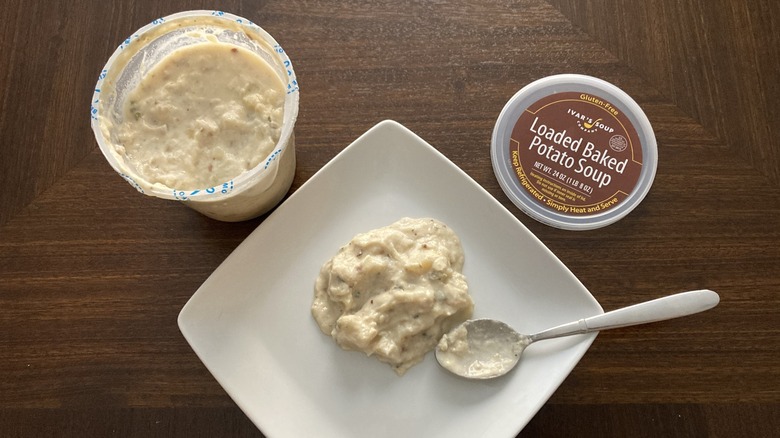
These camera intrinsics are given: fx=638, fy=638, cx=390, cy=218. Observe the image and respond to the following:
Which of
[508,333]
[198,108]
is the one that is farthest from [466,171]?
[198,108]

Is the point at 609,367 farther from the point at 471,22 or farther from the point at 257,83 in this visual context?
the point at 257,83

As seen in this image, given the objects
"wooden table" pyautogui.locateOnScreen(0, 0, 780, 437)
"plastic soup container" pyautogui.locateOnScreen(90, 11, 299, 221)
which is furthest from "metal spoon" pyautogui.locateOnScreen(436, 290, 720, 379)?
"plastic soup container" pyautogui.locateOnScreen(90, 11, 299, 221)

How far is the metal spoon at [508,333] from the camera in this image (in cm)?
126

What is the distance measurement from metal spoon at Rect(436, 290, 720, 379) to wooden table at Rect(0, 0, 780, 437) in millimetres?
115

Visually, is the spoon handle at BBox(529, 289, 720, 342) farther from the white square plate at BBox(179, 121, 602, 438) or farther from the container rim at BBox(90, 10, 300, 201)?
the container rim at BBox(90, 10, 300, 201)

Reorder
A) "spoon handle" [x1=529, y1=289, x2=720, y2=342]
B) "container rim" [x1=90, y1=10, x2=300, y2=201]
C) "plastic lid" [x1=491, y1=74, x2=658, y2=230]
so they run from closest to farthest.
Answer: "container rim" [x1=90, y1=10, x2=300, y2=201] → "spoon handle" [x1=529, y1=289, x2=720, y2=342] → "plastic lid" [x1=491, y1=74, x2=658, y2=230]

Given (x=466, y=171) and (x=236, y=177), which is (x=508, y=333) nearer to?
(x=466, y=171)

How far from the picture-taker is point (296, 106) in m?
1.15

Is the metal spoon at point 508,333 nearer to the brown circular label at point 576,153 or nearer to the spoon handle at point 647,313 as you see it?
the spoon handle at point 647,313

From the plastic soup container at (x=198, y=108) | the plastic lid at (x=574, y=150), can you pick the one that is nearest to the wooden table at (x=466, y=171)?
the plastic lid at (x=574, y=150)

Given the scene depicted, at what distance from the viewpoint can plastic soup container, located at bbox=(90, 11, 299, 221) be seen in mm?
1182

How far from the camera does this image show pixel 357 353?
51.4 inches

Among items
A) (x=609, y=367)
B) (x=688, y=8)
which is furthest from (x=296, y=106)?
(x=688, y=8)

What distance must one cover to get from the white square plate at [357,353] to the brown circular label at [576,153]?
17 cm
